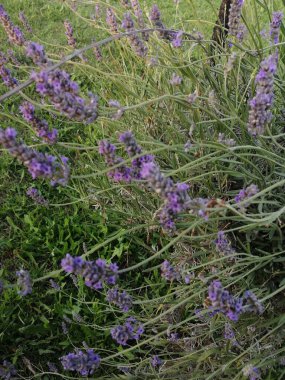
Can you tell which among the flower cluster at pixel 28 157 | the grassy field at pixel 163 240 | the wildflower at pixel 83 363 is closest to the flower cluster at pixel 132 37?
the grassy field at pixel 163 240

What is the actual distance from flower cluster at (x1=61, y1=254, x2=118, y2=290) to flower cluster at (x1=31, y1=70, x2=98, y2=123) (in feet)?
1.09

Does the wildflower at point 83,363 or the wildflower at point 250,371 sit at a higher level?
the wildflower at point 83,363

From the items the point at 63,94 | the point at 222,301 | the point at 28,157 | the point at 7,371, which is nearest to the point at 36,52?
the point at 63,94

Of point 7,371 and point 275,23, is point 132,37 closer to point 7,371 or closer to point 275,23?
point 275,23

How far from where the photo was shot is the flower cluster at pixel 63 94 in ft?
3.52

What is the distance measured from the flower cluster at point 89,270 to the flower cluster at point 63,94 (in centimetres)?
33

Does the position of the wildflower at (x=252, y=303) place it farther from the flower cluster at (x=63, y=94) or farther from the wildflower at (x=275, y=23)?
the wildflower at (x=275, y=23)

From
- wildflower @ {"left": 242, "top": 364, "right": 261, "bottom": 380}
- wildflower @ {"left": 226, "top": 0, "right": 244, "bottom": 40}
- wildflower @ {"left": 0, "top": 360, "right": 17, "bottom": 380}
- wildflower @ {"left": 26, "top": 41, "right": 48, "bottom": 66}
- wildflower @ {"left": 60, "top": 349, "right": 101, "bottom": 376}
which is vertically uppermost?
wildflower @ {"left": 26, "top": 41, "right": 48, "bottom": 66}

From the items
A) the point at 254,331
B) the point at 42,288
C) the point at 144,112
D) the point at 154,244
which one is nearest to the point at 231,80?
the point at 144,112

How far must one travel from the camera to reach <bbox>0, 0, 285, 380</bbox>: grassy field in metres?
1.63

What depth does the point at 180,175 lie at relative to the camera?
192cm

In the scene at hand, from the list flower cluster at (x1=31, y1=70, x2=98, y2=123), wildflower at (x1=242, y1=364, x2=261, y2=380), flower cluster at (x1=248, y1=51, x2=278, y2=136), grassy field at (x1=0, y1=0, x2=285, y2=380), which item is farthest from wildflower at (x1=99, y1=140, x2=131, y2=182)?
wildflower at (x1=242, y1=364, x2=261, y2=380)

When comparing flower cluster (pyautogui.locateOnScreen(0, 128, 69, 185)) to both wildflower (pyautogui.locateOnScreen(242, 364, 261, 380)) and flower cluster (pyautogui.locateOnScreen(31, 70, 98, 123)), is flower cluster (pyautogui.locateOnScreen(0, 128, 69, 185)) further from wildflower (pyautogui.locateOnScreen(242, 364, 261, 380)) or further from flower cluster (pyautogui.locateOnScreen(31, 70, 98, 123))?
wildflower (pyautogui.locateOnScreen(242, 364, 261, 380))

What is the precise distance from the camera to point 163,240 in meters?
2.22
